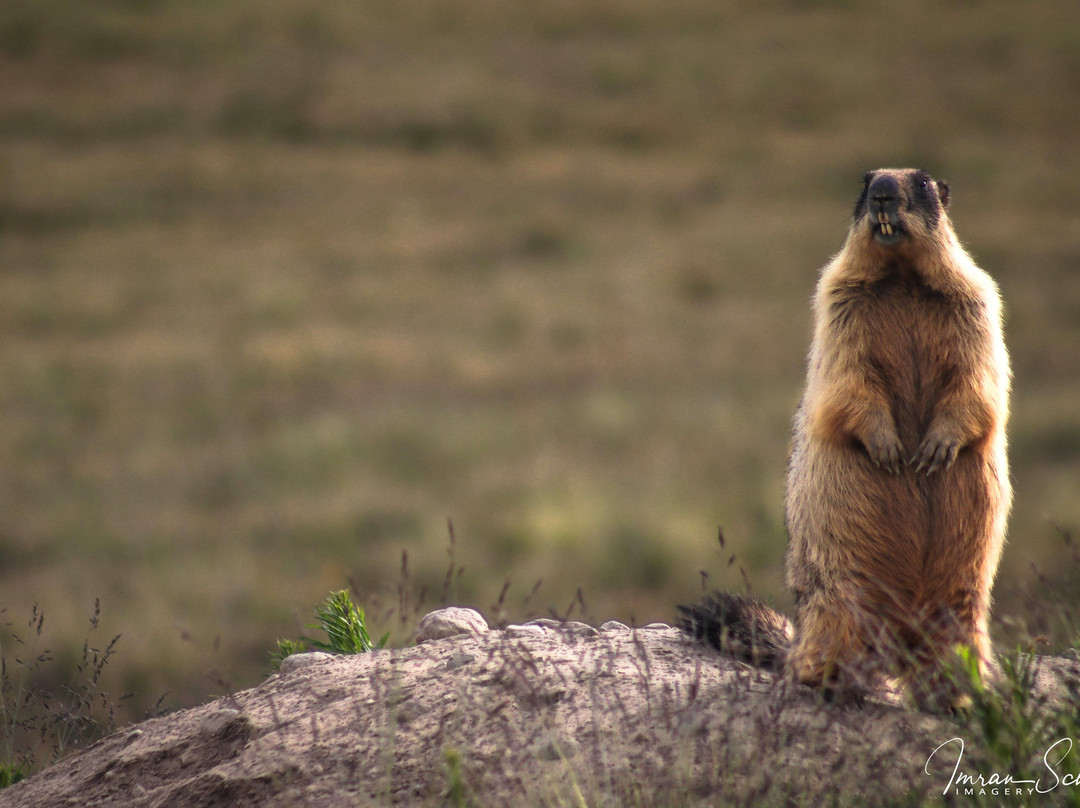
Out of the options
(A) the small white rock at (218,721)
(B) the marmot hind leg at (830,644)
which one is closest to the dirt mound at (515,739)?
(A) the small white rock at (218,721)

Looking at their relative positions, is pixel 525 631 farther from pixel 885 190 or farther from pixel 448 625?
pixel 885 190

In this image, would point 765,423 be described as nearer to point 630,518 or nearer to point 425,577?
point 630,518

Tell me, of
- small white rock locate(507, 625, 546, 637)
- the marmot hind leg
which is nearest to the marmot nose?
the marmot hind leg

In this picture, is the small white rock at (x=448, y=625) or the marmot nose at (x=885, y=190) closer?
the marmot nose at (x=885, y=190)

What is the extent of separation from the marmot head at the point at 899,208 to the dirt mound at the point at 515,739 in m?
2.15

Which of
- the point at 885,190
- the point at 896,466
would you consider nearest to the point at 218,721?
the point at 896,466

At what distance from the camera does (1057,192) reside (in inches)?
1390

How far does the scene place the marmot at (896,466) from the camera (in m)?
5.07

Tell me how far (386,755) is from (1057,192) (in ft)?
118

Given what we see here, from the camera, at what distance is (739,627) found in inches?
217

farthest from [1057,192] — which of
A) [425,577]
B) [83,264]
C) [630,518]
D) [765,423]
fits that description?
[83,264]

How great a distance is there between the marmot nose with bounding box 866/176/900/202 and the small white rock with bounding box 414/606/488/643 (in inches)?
114
